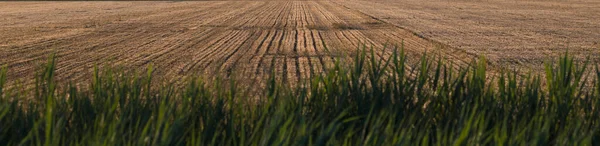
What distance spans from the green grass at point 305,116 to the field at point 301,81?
14mm

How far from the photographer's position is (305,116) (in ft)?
14.6

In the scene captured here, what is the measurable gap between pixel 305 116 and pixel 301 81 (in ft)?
11.5

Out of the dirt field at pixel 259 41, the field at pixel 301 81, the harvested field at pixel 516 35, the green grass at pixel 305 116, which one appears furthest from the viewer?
the harvested field at pixel 516 35

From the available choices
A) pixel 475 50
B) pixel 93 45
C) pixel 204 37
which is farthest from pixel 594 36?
pixel 93 45

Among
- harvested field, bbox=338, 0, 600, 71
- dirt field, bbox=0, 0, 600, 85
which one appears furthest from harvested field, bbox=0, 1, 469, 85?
harvested field, bbox=338, 0, 600, 71

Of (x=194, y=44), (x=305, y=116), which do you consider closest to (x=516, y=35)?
(x=194, y=44)

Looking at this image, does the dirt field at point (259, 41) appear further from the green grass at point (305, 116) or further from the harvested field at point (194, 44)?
the green grass at point (305, 116)

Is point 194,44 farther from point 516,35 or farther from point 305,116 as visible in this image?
point 305,116

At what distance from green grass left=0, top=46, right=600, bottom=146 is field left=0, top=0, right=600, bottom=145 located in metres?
0.01

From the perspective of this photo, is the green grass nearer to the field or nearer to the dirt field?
the field

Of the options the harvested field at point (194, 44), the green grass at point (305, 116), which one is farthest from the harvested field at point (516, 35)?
the green grass at point (305, 116)

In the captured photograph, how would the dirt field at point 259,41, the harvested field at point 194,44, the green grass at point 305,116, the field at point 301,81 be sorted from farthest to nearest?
the dirt field at point 259,41
the harvested field at point 194,44
the field at point 301,81
the green grass at point 305,116

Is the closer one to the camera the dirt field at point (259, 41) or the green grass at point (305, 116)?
the green grass at point (305, 116)

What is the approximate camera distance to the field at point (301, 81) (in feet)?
13.1
